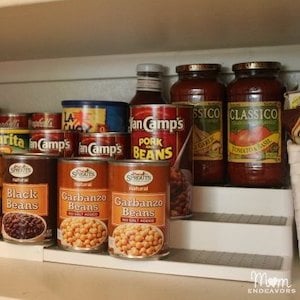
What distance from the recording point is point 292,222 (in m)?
0.81

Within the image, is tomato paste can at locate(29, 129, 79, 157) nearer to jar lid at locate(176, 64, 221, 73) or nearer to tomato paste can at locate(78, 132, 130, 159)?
tomato paste can at locate(78, 132, 130, 159)

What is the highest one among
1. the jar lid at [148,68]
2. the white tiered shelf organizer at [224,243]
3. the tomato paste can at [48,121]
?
the jar lid at [148,68]

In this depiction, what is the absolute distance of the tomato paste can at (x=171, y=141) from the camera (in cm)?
78

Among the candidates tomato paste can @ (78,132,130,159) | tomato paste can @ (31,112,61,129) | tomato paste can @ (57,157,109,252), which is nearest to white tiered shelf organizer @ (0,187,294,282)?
tomato paste can @ (57,157,109,252)

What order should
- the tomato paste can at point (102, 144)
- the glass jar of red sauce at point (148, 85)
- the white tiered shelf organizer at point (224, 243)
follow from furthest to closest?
the glass jar of red sauce at point (148, 85) < the tomato paste can at point (102, 144) < the white tiered shelf organizer at point (224, 243)

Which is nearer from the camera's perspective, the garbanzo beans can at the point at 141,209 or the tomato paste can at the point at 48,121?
the garbanzo beans can at the point at 141,209

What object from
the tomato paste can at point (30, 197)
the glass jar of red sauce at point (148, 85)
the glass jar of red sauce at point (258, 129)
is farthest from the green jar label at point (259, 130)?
the tomato paste can at point (30, 197)

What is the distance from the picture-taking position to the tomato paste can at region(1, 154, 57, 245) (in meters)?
0.78

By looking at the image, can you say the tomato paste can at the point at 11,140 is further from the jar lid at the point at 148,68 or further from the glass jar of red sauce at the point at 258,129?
the glass jar of red sauce at the point at 258,129

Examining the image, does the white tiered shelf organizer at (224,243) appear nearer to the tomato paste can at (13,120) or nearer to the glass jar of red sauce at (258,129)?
the glass jar of red sauce at (258,129)

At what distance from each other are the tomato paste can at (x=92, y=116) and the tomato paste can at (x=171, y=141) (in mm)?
108

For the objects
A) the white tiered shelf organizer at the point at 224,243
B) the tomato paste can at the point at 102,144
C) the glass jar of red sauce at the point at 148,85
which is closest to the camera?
the white tiered shelf organizer at the point at 224,243

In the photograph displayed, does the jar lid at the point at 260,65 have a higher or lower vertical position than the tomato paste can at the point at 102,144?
higher

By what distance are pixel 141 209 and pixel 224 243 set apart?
15cm
